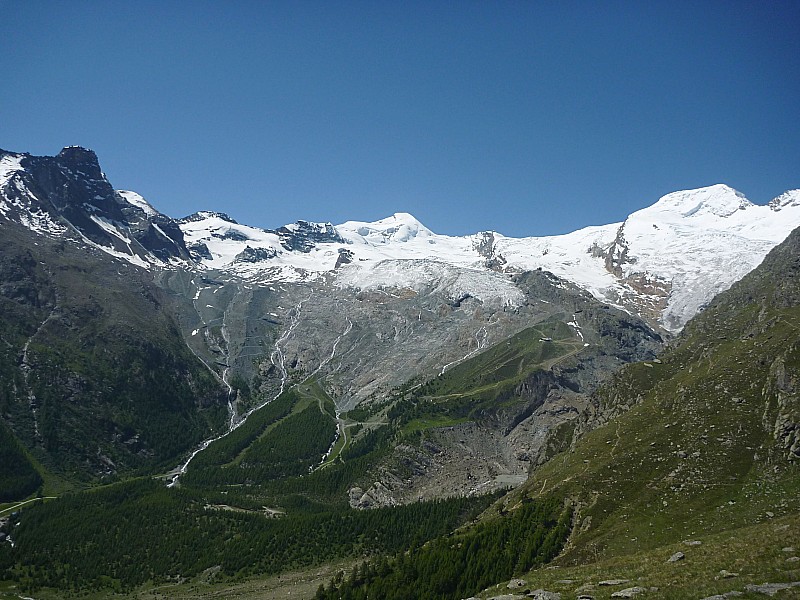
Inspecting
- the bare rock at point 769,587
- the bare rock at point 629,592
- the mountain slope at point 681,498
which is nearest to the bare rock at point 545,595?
the mountain slope at point 681,498

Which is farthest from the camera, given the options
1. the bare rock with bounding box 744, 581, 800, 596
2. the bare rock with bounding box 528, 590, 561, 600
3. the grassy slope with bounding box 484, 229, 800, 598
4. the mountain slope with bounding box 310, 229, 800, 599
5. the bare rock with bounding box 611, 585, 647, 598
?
the grassy slope with bounding box 484, 229, 800, 598

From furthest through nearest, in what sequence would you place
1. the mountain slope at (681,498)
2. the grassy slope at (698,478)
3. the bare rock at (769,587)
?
1. the grassy slope at (698,478)
2. the mountain slope at (681,498)
3. the bare rock at (769,587)

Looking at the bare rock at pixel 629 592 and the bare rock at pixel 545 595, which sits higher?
the bare rock at pixel 629 592

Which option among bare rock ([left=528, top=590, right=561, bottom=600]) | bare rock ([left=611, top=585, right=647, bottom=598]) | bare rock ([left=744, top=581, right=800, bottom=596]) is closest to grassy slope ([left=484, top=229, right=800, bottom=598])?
bare rock ([left=744, top=581, right=800, bottom=596])

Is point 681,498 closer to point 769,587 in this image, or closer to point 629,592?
point 629,592

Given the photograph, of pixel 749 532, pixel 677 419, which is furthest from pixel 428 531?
pixel 749 532

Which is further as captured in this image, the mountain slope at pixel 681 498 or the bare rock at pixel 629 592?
the mountain slope at pixel 681 498

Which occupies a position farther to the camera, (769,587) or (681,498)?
(681,498)

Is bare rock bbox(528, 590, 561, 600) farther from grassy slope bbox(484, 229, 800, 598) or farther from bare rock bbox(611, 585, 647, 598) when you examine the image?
bare rock bbox(611, 585, 647, 598)

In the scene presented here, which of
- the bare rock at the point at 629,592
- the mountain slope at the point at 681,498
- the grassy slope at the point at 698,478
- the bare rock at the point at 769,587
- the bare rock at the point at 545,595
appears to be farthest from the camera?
the grassy slope at the point at 698,478

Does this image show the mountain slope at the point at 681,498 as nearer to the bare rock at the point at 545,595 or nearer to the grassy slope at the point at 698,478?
the grassy slope at the point at 698,478

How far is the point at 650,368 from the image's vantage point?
183 metres

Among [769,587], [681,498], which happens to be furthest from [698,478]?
[769,587]

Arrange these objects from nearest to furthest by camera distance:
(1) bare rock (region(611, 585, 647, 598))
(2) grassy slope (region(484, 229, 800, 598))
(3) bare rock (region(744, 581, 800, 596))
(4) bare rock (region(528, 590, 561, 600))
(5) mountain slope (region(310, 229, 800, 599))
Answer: (3) bare rock (region(744, 581, 800, 596)) → (1) bare rock (region(611, 585, 647, 598)) → (5) mountain slope (region(310, 229, 800, 599)) → (4) bare rock (region(528, 590, 561, 600)) → (2) grassy slope (region(484, 229, 800, 598))
